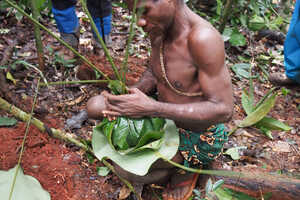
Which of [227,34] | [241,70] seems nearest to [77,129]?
[241,70]

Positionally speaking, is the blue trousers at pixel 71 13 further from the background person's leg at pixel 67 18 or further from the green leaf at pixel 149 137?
the green leaf at pixel 149 137

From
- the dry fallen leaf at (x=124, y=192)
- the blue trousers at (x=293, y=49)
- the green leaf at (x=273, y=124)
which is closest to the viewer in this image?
the dry fallen leaf at (x=124, y=192)

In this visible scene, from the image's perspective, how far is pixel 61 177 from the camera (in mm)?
1470

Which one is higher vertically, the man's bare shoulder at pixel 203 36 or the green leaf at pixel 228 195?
the man's bare shoulder at pixel 203 36

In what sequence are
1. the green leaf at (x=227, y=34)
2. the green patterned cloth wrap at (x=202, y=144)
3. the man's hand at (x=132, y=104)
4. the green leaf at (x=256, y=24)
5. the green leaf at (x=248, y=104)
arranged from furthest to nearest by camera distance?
1. the green leaf at (x=256, y=24)
2. the green leaf at (x=227, y=34)
3. the green leaf at (x=248, y=104)
4. the green patterned cloth wrap at (x=202, y=144)
5. the man's hand at (x=132, y=104)

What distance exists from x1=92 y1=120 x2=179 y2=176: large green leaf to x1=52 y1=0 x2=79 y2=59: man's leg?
112 centimetres

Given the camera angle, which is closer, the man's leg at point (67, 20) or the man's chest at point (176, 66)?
the man's chest at point (176, 66)

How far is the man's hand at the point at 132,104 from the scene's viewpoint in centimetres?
113

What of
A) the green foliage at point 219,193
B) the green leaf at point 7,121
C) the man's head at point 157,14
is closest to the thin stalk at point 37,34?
the green leaf at point 7,121

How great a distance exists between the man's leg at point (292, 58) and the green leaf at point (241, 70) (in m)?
0.25

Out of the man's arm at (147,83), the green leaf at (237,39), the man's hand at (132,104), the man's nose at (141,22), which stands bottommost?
the green leaf at (237,39)

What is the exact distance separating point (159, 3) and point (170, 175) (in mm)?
909

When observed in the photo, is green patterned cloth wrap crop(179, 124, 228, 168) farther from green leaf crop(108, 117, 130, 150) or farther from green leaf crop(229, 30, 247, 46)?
green leaf crop(229, 30, 247, 46)

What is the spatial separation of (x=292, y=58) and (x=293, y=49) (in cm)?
8
